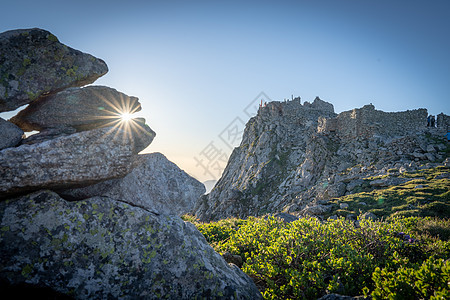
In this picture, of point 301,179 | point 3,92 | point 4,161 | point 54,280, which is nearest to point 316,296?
point 54,280

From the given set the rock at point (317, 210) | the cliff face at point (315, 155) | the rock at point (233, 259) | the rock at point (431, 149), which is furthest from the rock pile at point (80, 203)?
the rock at point (431, 149)

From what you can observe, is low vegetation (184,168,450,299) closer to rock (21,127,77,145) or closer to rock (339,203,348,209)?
rock (339,203,348,209)

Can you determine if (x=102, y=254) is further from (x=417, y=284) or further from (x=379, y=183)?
(x=379, y=183)

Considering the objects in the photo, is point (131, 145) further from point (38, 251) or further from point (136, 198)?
point (38, 251)

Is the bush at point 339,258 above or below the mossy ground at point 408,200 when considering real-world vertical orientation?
below

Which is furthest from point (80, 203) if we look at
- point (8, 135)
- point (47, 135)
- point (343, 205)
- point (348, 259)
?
point (343, 205)

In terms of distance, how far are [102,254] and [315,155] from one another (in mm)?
32981

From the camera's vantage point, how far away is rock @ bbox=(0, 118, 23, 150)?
5635 mm

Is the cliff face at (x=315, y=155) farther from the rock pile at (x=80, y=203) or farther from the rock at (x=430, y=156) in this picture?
the rock pile at (x=80, y=203)

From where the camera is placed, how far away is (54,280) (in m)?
4.76

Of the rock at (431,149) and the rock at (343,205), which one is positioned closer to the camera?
the rock at (343,205)

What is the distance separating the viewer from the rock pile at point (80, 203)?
16.1 feet

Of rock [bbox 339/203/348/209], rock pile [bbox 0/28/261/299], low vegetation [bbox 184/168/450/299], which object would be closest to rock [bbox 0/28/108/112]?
rock pile [bbox 0/28/261/299]

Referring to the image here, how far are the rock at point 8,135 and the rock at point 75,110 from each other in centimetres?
74
